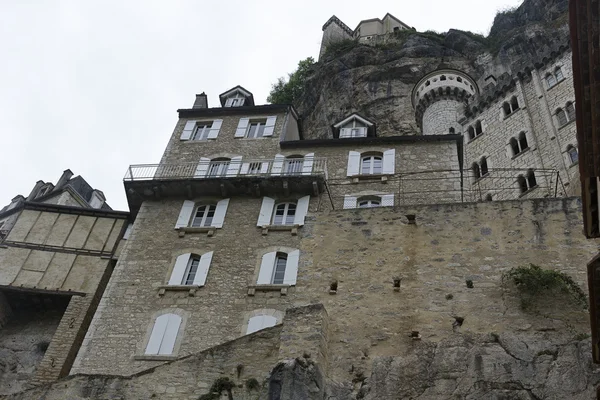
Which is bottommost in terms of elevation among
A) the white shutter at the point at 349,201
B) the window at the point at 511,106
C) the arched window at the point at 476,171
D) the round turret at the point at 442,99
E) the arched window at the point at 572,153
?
the white shutter at the point at 349,201

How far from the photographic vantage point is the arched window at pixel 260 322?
1767 cm

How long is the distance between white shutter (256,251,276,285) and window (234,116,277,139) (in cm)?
722

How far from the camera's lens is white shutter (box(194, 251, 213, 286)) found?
761 inches

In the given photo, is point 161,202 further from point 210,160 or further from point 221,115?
point 221,115

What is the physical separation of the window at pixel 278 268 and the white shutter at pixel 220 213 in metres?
2.38

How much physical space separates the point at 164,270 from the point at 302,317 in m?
7.80

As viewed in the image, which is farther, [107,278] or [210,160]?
[210,160]

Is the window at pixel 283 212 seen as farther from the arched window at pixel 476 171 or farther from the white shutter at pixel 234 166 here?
the arched window at pixel 476 171

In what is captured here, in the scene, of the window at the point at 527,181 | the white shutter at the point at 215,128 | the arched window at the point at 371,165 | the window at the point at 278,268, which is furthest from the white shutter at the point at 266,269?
the window at the point at 527,181

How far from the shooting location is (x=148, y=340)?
18016 millimetres

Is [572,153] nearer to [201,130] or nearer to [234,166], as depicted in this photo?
[234,166]

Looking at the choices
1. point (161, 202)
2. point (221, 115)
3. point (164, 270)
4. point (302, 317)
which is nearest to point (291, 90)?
point (221, 115)

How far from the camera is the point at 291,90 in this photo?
5150 centimetres

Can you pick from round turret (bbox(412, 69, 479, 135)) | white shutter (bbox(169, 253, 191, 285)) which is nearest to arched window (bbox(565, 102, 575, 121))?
round turret (bbox(412, 69, 479, 135))
